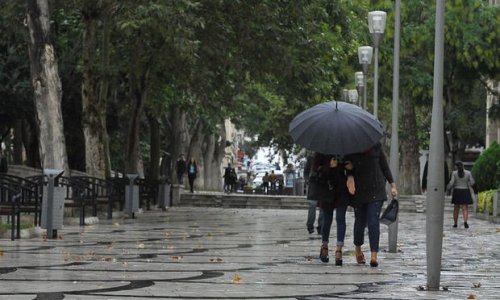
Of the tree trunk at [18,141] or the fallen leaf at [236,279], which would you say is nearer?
the fallen leaf at [236,279]

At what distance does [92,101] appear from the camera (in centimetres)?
3369

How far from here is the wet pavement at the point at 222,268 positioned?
461 inches

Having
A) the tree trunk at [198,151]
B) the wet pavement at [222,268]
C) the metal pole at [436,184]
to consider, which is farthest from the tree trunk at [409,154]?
the metal pole at [436,184]

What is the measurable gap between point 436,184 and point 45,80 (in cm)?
1671

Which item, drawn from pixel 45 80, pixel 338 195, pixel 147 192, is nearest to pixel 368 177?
pixel 338 195

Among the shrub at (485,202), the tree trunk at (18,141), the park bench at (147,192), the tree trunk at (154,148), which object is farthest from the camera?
the tree trunk at (18,141)

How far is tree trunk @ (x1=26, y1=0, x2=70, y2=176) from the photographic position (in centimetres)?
2775

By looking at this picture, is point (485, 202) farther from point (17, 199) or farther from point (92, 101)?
point (17, 199)

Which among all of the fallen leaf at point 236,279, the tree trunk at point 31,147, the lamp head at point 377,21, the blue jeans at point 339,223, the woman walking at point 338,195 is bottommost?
the fallen leaf at point 236,279

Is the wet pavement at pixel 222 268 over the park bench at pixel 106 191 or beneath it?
beneath

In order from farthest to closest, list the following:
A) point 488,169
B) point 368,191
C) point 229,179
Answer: point 229,179 < point 488,169 < point 368,191

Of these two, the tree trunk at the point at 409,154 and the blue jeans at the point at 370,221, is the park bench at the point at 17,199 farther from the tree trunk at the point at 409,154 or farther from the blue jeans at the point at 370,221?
the tree trunk at the point at 409,154

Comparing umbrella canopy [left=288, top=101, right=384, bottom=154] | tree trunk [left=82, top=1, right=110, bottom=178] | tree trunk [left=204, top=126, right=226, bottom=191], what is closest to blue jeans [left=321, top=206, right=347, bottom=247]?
umbrella canopy [left=288, top=101, right=384, bottom=154]

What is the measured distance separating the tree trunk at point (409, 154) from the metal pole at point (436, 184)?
137ft
